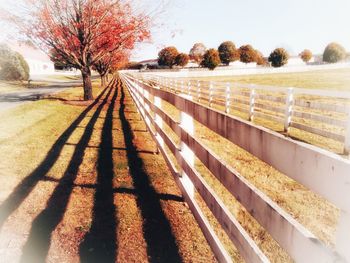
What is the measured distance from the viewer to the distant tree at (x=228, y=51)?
11869 centimetres

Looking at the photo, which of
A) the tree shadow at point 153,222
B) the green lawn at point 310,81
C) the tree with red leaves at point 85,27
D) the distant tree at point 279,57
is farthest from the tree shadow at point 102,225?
the distant tree at point 279,57

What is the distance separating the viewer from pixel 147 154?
6238 millimetres

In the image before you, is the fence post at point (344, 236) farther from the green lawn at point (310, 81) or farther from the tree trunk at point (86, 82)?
the green lawn at point (310, 81)

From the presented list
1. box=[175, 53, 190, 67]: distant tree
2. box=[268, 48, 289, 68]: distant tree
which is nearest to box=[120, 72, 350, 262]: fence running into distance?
box=[268, 48, 289, 68]: distant tree

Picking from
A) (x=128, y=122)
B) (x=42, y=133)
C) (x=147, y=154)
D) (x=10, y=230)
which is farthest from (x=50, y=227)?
(x=128, y=122)

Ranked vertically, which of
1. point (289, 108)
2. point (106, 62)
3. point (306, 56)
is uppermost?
point (306, 56)

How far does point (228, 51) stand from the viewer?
11869 centimetres

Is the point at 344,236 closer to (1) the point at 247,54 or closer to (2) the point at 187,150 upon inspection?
(2) the point at 187,150

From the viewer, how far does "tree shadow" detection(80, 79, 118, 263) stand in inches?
116

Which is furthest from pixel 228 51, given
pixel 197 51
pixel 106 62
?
pixel 106 62

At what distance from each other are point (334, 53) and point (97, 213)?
133743 millimetres

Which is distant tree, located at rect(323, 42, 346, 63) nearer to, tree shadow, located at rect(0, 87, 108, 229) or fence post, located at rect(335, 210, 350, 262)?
tree shadow, located at rect(0, 87, 108, 229)

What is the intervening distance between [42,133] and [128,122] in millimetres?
2609

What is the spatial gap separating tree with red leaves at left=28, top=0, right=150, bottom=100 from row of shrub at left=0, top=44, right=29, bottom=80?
25.9 meters
